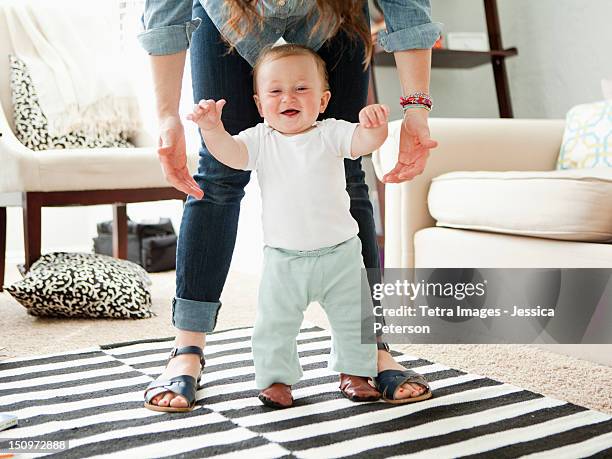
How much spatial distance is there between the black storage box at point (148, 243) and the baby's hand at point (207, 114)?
1.96 m

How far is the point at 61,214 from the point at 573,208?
114 inches

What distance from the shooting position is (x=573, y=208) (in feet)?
4.87

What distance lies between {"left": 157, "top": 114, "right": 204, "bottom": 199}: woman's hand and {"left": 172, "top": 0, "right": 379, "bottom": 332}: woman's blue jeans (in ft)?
0.33

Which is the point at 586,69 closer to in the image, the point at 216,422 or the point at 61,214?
the point at 216,422

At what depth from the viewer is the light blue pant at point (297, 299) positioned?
1197 mm

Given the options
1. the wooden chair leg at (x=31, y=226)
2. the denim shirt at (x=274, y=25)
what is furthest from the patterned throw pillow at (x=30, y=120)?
the denim shirt at (x=274, y=25)

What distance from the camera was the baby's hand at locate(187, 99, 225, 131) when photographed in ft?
3.60

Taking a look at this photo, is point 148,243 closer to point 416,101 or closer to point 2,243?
point 2,243

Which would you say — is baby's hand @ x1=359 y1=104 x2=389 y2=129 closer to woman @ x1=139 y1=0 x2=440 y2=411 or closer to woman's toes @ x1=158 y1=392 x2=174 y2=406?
woman @ x1=139 y1=0 x2=440 y2=411

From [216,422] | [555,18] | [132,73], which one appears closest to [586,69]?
[555,18]

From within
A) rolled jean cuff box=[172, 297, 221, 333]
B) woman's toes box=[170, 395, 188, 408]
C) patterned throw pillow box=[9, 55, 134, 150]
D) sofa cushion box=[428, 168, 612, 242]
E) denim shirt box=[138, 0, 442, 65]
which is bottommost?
woman's toes box=[170, 395, 188, 408]

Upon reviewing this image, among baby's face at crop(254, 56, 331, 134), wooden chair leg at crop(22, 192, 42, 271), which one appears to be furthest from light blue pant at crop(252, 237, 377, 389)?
wooden chair leg at crop(22, 192, 42, 271)

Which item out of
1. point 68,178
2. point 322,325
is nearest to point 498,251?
point 322,325

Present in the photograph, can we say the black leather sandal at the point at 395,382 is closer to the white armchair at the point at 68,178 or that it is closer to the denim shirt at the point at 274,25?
the denim shirt at the point at 274,25
